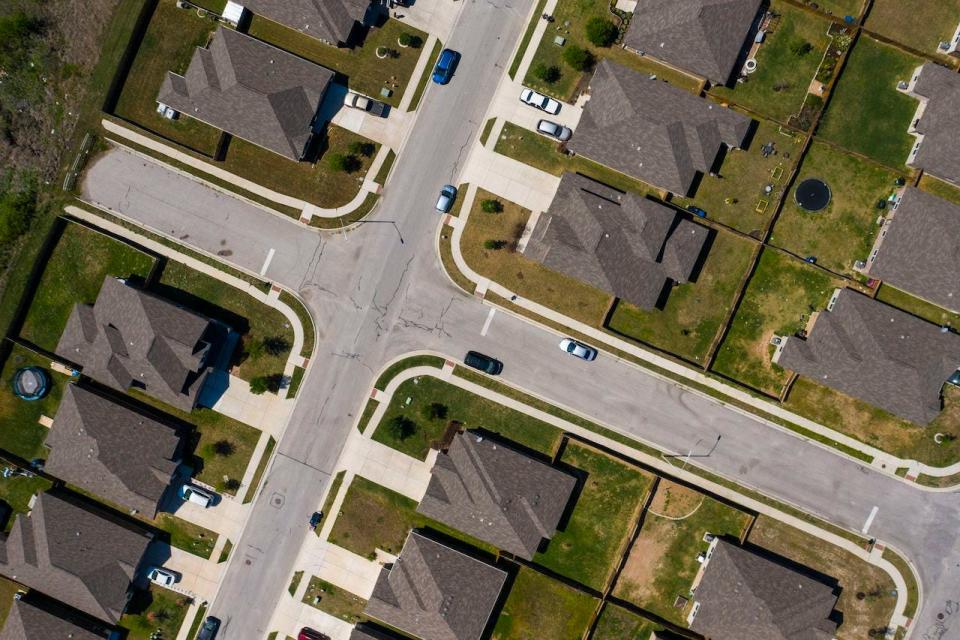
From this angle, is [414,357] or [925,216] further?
[414,357]

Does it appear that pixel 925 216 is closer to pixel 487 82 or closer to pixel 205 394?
pixel 487 82

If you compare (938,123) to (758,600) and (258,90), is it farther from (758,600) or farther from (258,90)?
(258,90)

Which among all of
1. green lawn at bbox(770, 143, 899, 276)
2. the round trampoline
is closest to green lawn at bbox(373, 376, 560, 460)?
green lawn at bbox(770, 143, 899, 276)

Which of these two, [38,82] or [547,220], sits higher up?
[547,220]

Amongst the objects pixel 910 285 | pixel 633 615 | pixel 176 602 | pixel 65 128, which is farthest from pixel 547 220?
pixel 176 602

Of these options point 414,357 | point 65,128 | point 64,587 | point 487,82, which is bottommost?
point 64,587

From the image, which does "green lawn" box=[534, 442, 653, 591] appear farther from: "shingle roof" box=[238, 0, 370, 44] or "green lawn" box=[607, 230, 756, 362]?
"shingle roof" box=[238, 0, 370, 44]
